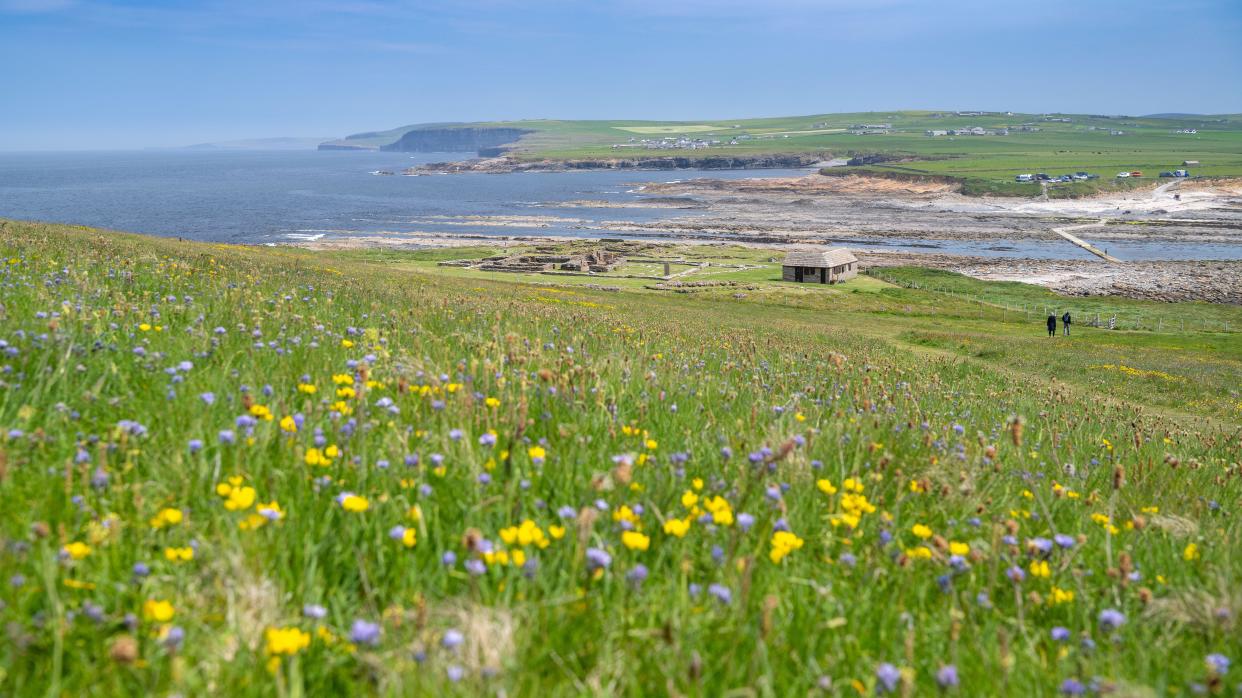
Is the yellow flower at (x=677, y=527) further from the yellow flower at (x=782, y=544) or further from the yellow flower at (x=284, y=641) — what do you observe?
the yellow flower at (x=284, y=641)

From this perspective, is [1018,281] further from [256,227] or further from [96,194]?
[96,194]

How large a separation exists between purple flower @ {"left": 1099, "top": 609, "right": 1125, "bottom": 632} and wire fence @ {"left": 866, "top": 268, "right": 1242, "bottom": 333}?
186ft

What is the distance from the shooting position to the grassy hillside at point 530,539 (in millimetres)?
2699

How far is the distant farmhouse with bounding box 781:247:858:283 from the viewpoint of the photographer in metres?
73.7

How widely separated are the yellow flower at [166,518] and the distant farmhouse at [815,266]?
73146 mm

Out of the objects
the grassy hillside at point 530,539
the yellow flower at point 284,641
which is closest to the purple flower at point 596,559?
the grassy hillside at point 530,539

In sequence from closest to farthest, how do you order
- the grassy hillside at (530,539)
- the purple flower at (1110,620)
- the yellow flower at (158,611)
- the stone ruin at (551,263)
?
1. the yellow flower at (158,611)
2. the grassy hillside at (530,539)
3. the purple flower at (1110,620)
4. the stone ruin at (551,263)

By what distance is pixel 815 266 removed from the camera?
7381 centimetres

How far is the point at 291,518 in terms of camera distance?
11.2 ft

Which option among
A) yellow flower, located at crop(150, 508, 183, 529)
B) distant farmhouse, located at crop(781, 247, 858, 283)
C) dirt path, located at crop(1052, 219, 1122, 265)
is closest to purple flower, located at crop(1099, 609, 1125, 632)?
yellow flower, located at crop(150, 508, 183, 529)

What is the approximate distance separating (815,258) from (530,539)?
73.7 metres

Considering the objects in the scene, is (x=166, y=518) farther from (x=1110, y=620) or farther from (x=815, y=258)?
(x=815, y=258)

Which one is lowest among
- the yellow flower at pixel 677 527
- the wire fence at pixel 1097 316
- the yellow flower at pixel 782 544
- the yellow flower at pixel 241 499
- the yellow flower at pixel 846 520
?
the wire fence at pixel 1097 316

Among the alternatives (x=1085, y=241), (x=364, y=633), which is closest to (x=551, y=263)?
(x=1085, y=241)
